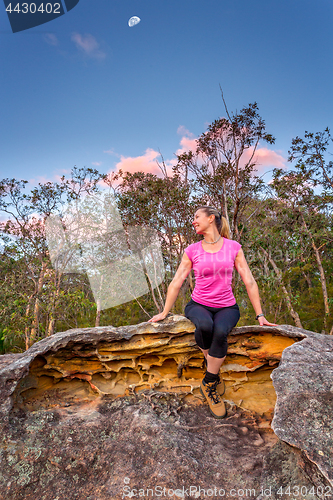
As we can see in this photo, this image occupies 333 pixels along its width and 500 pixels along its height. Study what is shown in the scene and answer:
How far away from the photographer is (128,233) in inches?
307

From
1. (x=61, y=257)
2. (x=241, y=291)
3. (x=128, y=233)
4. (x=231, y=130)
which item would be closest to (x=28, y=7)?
(x=231, y=130)

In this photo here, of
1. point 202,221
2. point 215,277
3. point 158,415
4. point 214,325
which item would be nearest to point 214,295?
point 215,277

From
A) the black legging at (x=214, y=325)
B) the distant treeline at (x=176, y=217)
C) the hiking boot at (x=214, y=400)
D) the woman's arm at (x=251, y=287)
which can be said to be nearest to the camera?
the black legging at (x=214, y=325)

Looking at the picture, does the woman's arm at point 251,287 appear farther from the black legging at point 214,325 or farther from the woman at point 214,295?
the black legging at point 214,325

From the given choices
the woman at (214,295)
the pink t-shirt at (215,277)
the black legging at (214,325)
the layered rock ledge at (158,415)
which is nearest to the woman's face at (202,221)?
the woman at (214,295)

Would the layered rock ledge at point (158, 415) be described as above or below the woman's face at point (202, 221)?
below

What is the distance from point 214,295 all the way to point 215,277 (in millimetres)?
181

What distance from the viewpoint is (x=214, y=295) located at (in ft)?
8.72

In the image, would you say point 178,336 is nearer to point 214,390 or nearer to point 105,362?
point 214,390

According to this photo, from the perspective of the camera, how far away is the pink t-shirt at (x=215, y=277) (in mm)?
2662

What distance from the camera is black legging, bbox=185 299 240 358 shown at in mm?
2477

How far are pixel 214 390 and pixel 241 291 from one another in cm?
419

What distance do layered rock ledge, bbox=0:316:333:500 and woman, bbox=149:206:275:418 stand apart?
281 mm

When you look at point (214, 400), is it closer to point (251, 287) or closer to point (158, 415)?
point (158, 415)
